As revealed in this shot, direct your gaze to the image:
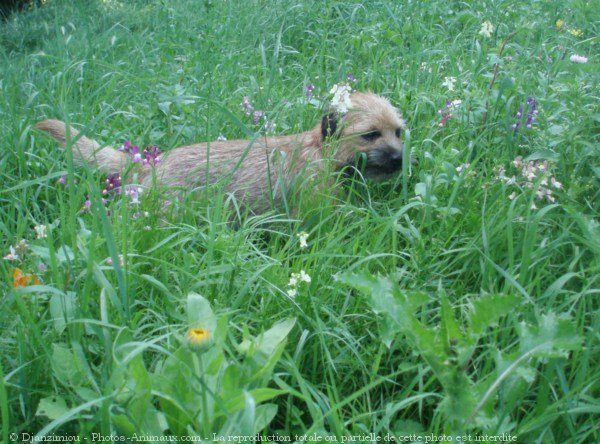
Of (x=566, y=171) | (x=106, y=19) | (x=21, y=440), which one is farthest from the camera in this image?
(x=106, y=19)

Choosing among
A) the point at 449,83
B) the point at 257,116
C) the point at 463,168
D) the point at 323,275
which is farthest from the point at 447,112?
the point at 323,275

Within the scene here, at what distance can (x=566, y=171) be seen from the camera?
3.26 m

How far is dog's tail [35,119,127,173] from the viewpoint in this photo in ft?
12.6

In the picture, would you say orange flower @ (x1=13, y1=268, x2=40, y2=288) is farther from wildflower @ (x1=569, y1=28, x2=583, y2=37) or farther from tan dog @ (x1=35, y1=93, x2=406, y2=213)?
wildflower @ (x1=569, y1=28, x2=583, y2=37)

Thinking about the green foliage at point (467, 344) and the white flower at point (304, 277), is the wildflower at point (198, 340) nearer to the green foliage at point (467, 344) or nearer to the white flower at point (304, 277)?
the green foliage at point (467, 344)

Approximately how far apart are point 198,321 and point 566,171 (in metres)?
2.13

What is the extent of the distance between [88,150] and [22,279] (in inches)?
72.1

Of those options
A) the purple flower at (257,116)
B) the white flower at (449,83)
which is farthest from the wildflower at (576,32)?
the purple flower at (257,116)

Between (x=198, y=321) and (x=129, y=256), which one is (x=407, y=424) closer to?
(x=198, y=321)

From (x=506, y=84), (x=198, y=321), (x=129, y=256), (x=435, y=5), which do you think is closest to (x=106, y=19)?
(x=435, y=5)

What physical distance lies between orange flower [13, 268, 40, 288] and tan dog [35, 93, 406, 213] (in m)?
1.55

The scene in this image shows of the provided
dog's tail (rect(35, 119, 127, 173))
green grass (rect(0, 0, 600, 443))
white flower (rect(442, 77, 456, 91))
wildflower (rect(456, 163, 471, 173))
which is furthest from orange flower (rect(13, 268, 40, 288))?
white flower (rect(442, 77, 456, 91))

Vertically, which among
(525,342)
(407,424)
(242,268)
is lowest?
(407,424)

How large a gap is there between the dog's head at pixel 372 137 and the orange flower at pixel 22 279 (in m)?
2.39
